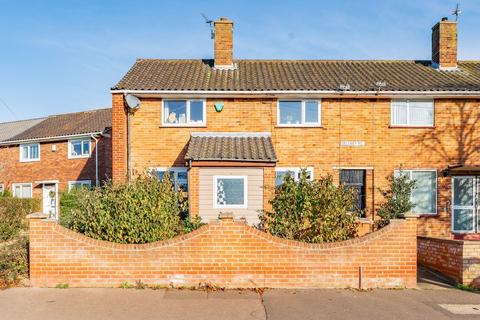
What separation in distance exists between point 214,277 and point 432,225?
9.83 meters

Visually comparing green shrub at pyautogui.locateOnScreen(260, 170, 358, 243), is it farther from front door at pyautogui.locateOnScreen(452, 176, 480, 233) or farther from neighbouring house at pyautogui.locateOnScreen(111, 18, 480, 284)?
front door at pyautogui.locateOnScreen(452, 176, 480, 233)

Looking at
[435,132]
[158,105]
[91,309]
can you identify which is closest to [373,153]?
[435,132]

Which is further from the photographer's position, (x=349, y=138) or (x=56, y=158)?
(x=56, y=158)

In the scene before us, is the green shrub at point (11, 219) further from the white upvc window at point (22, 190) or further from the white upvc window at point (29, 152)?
the white upvc window at point (29, 152)

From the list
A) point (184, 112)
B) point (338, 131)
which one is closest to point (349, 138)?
point (338, 131)

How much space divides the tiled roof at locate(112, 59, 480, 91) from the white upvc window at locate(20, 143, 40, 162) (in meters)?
10.3

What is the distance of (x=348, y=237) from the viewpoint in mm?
9492

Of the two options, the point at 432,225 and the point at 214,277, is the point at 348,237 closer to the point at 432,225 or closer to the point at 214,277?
the point at 214,277

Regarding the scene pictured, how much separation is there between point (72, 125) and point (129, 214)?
1840cm

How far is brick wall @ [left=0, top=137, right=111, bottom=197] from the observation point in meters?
22.1

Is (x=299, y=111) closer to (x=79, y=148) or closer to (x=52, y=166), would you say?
(x=79, y=148)

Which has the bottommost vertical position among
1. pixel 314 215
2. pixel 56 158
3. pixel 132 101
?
pixel 314 215

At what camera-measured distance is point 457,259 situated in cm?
922

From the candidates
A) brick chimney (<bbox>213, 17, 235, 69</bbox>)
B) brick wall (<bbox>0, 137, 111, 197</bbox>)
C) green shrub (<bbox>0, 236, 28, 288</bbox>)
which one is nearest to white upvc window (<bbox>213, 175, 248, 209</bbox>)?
green shrub (<bbox>0, 236, 28, 288</bbox>)
